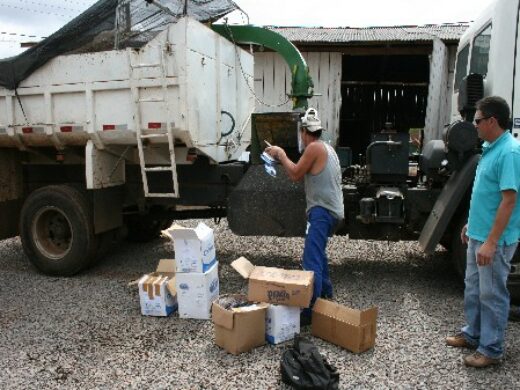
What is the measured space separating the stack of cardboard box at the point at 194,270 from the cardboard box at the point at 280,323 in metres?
0.70

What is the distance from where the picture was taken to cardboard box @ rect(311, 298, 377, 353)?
343 centimetres

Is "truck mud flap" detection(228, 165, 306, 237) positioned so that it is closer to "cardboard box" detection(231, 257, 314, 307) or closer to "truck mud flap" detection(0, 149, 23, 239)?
"cardboard box" detection(231, 257, 314, 307)

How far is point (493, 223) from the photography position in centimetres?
301

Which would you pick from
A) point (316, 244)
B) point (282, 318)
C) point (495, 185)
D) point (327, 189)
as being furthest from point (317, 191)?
point (495, 185)

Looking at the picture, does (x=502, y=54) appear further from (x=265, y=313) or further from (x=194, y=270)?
(x=194, y=270)

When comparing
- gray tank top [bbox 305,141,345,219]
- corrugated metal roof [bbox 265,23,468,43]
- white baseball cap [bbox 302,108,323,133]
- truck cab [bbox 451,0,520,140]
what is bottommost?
gray tank top [bbox 305,141,345,219]

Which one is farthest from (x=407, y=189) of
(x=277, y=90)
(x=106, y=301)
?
(x=277, y=90)

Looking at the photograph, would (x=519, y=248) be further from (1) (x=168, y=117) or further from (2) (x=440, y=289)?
(1) (x=168, y=117)

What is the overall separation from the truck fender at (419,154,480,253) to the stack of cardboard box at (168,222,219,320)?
197cm

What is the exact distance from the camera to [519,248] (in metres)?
3.98

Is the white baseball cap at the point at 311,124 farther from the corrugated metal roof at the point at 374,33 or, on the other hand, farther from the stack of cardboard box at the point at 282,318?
the corrugated metal roof at the point at 374,33

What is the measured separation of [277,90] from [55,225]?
6.28m

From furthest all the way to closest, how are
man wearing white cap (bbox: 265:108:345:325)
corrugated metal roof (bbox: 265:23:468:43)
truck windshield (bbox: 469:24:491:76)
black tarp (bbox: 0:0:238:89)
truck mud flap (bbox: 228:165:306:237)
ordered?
corrugated metal roof (bbox: 265:23:468:43)
truck mud flap (bbox: 228:165:306:237)
black tarp (bbox: 0:0:238:89)
truck windshield (bbox: 469:24:491:76)
man wearing white cap (bbox: 265:108:345:325)

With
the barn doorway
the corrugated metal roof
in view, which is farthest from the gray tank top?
the barn doorway
